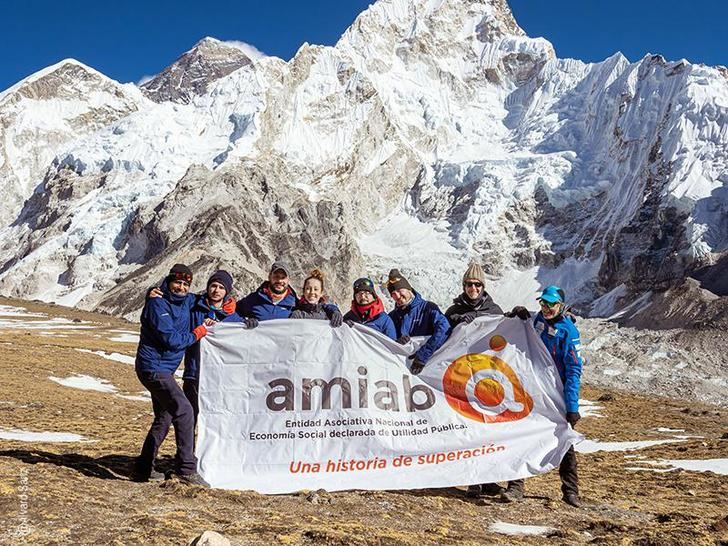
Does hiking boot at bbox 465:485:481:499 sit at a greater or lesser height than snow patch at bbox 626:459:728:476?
greater

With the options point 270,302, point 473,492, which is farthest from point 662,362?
point 270,302

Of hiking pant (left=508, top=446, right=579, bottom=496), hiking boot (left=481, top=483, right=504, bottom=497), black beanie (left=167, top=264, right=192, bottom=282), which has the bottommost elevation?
hiking boot (left=481, top=483, right=504, bottom=497)

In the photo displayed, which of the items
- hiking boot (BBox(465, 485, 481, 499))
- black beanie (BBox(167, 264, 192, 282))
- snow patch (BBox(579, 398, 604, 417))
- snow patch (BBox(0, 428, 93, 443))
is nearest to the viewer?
black beanie (BBox(167, 264, 192, 282))

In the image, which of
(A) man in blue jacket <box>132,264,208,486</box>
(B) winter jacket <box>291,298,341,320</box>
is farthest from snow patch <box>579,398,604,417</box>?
(A) man in blue jacket <box>132,264,208,486</box>

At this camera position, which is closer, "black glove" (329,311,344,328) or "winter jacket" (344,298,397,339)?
"black glove" (329,311,344,328)

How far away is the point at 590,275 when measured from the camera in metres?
168

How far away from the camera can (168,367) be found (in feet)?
28.8

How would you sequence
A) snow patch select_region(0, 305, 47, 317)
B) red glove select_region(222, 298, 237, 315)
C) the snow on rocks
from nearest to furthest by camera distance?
1. the snow on rocks
2. red glove select_region(222, 298, 237, 315)
3. snow patch select_region(0, 305, 47, 317)

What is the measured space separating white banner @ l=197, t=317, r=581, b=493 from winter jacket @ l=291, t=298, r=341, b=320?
0.16m

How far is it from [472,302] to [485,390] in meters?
1.31

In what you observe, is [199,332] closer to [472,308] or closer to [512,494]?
[472,308]

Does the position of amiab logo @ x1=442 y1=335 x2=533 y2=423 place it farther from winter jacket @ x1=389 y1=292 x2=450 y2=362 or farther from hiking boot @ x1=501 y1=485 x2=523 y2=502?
hiking boot @ x1=501 y1=485 x2=523 y2=502

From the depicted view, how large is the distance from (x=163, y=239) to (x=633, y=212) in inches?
4487

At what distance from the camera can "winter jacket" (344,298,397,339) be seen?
975 cm
